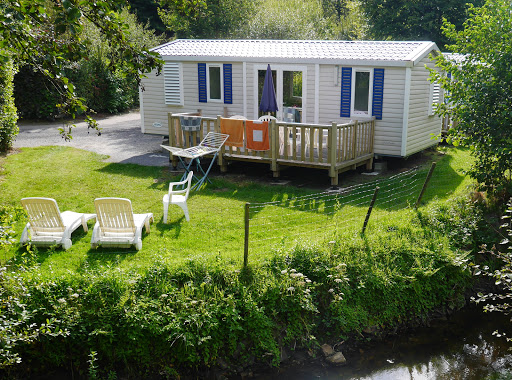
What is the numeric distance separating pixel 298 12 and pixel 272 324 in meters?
24.6

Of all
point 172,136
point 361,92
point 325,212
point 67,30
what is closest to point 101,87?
point 172,136

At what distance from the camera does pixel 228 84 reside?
A: 604 inches

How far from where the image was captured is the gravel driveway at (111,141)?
15.6 meters

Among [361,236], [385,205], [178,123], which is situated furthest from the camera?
[178,123]

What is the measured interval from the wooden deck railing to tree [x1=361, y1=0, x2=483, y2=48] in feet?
55.7

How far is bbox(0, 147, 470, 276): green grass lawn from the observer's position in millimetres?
8453

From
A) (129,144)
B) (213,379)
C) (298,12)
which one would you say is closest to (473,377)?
(213,379)

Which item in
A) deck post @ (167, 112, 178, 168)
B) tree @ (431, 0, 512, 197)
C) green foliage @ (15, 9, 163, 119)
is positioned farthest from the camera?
green foliage @ (15, 9, 163, 119)

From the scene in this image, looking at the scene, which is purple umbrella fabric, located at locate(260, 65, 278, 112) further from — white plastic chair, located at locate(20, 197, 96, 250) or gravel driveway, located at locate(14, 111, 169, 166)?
white plastic chair, located at locate(20, 197, 96, 250)

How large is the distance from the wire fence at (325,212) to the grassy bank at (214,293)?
17 centimetres

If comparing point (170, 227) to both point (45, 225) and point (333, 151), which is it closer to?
point (45, 225)

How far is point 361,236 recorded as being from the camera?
8.75 metres

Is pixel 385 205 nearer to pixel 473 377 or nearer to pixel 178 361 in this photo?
pixel 473 377

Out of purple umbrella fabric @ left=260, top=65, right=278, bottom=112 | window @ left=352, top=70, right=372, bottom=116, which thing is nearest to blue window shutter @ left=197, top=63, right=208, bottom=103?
purple umbrella fabric @ left=260, top=65, right=278, bottom=112
